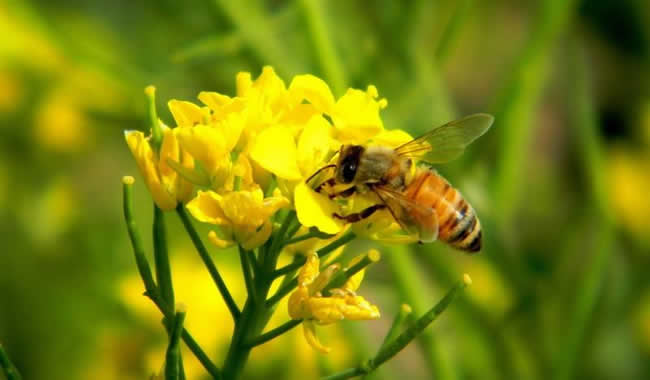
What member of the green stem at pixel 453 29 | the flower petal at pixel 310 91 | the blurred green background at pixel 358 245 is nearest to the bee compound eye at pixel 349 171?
the flower petal at pixel 310 91

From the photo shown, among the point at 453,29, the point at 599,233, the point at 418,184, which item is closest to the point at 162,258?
the point at 418,184

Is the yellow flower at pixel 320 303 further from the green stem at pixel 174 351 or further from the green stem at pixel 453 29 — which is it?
the green stem at pixel 453 29

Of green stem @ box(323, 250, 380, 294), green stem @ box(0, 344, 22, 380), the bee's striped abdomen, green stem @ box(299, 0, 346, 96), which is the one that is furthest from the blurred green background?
green stem @ box(0, 344, 22, 380)

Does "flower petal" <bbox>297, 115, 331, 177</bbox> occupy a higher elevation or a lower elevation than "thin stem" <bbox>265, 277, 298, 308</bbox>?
higher

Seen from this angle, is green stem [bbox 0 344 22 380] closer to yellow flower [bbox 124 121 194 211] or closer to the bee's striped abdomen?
yellow flower [bbox 124 121 194 211]

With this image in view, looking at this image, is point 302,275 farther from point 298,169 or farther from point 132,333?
point 132,333

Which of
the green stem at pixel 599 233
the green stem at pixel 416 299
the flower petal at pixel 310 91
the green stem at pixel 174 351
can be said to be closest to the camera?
the green stem at pixel 174 351

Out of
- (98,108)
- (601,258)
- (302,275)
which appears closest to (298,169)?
(302,275)

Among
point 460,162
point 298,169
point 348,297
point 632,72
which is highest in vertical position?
point 298,169
